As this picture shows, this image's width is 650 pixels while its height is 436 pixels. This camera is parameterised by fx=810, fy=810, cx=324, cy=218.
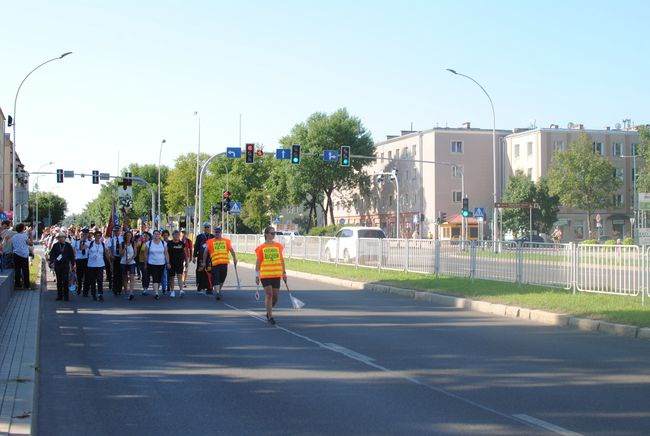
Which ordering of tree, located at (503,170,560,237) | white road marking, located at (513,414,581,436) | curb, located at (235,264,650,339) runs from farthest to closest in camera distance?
1. tree, located at (503,170,560,237)
2. curb, located at (235,264,650,339)
3. white road marking, located at (513,414,581,436)

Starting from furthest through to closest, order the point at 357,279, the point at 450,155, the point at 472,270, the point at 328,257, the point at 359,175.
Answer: the point at 359,175 → the point at 450,155 → the point at 328,257 → the point at 357,279 → the point at 472,270

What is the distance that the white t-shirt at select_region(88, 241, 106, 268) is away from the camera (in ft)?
64.4

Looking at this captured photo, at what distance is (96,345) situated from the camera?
11586 mm

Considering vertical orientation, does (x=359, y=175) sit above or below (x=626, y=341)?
above

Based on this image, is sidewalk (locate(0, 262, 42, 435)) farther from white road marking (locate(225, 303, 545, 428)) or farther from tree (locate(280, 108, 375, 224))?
tree (locate(280, 108, 375, 224))

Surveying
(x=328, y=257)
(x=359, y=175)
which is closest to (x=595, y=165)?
(x=359, y=175)

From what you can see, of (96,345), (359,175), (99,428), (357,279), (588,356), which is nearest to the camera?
(99,428)

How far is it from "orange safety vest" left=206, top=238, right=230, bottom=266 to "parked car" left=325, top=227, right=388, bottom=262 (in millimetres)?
9395

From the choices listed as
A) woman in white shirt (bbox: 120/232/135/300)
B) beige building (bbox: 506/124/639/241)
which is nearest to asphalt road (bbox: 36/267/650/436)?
woman in white shirt (bbox: 120/232/135/300)

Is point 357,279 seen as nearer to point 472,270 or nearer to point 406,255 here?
point 406,255

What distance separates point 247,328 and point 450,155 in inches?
2722

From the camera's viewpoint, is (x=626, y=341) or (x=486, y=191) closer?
(x=626, y=341)

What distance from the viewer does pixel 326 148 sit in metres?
83.4

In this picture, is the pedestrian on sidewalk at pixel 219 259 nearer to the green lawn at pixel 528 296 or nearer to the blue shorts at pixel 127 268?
the blue shorts at pixel 127 268
